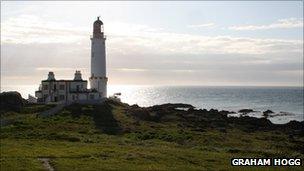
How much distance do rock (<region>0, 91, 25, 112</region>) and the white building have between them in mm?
6792

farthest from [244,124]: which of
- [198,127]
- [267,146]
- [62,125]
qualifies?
[62,125]

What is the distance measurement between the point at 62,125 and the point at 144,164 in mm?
24238

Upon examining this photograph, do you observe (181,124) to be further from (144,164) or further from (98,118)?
(144,164)

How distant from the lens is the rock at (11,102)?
66.7 m

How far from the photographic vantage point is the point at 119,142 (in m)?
46.9

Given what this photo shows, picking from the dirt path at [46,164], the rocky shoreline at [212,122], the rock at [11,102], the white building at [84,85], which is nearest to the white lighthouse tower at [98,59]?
the white building at [84,85]

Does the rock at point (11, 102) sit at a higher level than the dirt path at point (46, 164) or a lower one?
higher

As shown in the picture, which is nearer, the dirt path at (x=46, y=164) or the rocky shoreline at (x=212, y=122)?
the dirt path at (x=46, y=164)

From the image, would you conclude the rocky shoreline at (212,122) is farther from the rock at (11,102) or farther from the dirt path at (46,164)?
the dirt path at (46,164)

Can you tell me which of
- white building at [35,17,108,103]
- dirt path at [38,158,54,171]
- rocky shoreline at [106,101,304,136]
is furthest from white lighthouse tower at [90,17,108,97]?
dirt path at [38,158,54,171]

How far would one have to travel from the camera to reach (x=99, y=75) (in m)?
79.6

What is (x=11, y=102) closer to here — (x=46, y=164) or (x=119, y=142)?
(x=119, y=142)

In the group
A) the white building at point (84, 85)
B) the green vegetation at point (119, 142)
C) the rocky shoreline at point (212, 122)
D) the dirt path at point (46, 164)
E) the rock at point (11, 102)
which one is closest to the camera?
the dirt path at point (46, 164)

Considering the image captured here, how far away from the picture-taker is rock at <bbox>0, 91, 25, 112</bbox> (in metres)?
66.7
